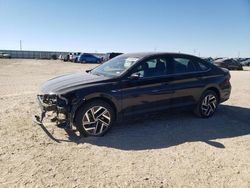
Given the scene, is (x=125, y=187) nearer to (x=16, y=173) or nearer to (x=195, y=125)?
(x=16, y=173)

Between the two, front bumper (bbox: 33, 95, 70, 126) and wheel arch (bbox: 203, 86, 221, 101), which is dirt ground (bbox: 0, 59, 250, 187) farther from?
wheel arch (bbox: 203, 86, 221, 101)

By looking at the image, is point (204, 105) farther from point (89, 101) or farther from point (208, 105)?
point (89, 101)

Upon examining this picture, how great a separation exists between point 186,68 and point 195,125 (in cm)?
135

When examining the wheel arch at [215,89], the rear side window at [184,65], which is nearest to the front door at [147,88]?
the rear side window at [184,65]

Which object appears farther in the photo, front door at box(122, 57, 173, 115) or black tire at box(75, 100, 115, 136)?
front door at box(122, 57, 173, 115)

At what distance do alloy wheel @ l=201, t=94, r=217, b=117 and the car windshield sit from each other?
6.99 feet

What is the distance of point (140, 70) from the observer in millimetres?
5816

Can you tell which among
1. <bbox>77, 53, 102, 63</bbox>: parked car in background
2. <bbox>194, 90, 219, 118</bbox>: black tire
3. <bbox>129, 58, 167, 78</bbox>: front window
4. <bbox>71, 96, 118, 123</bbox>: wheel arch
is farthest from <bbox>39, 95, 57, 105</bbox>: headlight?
<bbox>77, 53, 102, 63</bbox>: parked car in background

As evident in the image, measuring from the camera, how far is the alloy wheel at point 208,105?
6.81 m

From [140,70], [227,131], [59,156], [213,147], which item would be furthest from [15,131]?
[227,131]

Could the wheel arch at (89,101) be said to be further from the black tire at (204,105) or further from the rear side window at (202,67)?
the rear side window at (202,67)

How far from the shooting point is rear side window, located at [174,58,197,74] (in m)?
6.37

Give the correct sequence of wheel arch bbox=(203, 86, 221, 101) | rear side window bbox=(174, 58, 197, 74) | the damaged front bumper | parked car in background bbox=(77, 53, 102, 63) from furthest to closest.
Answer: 1. parked car in background bbox=(77, 53, 102, 63)
2. wheel arch bbox=(203, 86, 221, 101)
3. rear side window bbox=(174, 58, 197, 74)
4. the damaged front bumper

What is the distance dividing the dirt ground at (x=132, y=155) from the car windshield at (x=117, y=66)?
116 cm
